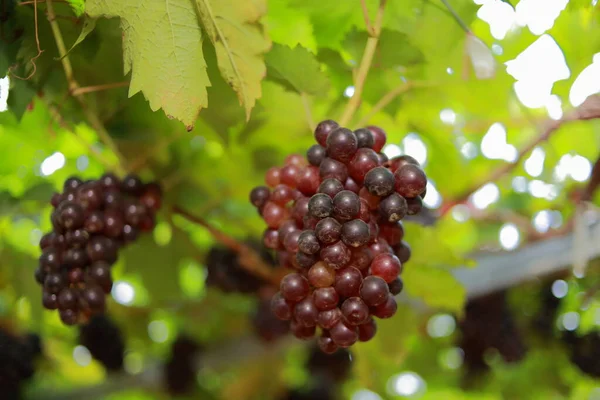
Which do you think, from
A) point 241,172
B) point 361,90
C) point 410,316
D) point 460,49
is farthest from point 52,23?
point 410,316

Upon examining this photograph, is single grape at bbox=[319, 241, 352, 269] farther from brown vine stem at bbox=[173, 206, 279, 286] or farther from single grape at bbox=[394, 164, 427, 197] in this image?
brown vine stem at bbox=[173, 206, 279, 286]

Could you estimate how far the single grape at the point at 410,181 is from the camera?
82cm

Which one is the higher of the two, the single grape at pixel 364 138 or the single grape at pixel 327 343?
the single grape at pixel 364 138

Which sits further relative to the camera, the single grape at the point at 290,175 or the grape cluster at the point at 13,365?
the grape cluster at the point at 13,365

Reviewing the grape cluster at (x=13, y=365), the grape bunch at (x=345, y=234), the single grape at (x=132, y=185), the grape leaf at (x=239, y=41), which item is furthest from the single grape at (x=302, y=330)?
the grape cluster at (x=13, y=365)

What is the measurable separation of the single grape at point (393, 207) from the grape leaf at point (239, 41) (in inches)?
9.4

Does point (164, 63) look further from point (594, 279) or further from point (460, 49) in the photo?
point (594, 279)

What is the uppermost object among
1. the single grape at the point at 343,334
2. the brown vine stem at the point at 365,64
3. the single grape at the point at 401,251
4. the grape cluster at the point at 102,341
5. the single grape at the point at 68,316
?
the brown vine stem at the point at 365,64

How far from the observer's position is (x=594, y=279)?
1.80 m

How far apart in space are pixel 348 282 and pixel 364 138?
229 millimetres

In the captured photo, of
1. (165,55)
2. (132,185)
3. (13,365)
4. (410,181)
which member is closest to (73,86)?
(132,185)

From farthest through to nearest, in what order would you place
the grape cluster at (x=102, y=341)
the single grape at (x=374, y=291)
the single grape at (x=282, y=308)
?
the grape cluster at (x=102, y=341)
the single grape at (x=282, y=308)
the single grape at (x=374, y=291)

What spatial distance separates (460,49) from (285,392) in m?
1.60

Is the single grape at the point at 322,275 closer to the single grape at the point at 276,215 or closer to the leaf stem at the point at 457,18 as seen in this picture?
the single grape at the point at 276,215
